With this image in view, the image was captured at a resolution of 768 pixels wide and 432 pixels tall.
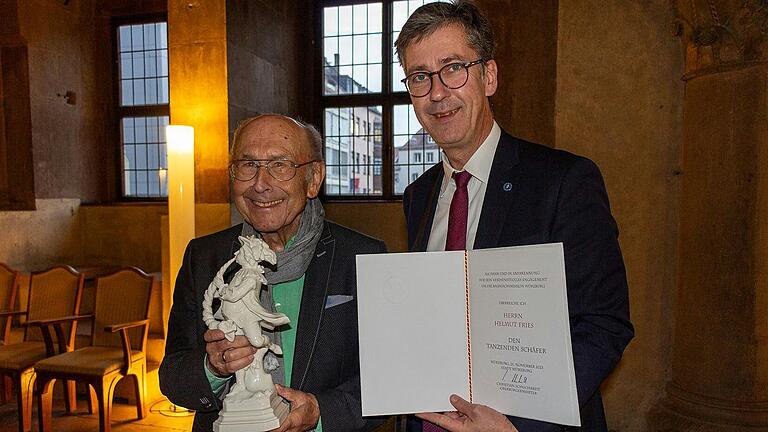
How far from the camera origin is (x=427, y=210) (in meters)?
1.63

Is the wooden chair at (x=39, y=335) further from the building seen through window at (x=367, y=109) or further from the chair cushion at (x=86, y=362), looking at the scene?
the building seen through window at (x=367, y=109)

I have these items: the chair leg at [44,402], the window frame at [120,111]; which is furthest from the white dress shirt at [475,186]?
the window frame at [120,111]

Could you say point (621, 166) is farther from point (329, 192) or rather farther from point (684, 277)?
point (329, 192)

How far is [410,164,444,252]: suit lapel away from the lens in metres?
1.59

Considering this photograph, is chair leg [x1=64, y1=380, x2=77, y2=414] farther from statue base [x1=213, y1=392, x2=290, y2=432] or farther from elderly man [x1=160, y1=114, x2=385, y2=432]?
statue base [x1=213, y1=392, x2=290, y2=432]

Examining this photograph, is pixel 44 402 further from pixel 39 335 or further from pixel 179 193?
pixel 179 193

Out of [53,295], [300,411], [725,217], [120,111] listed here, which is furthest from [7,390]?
[725,217]

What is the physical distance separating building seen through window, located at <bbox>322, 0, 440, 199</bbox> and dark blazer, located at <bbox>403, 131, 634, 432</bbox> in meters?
6.31

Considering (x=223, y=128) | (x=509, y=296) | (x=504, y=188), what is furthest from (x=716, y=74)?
(x=223, y=128)

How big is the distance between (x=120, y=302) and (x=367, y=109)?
4499 millimetres

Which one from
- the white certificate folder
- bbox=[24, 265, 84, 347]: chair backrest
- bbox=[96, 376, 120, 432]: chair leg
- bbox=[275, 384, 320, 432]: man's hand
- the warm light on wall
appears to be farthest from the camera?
bbox=[24, 265, 84, 347]: chair backrest

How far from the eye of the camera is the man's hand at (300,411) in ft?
4.35

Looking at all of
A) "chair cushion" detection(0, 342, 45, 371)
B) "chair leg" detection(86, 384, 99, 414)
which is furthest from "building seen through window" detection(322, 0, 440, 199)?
"chair cushion" detection(0, 342, 45, 371)

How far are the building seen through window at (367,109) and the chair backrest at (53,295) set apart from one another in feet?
12.5
